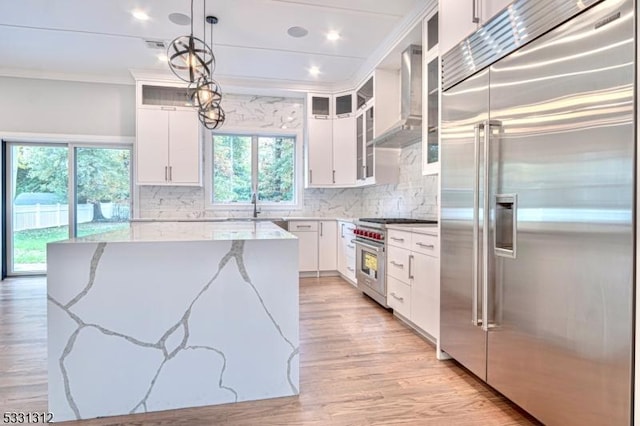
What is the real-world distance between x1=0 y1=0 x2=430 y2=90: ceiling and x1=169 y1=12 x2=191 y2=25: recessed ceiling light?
57 millimetres

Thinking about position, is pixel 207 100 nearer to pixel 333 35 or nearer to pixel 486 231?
pixel 333 35

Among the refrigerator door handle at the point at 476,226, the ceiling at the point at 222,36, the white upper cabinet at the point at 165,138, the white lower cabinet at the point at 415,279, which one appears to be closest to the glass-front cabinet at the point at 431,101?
the ceiling at the point at 222,36

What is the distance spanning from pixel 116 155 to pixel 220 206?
1.71m

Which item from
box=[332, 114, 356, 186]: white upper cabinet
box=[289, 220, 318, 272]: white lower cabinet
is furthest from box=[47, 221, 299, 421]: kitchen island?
box=[332, 114, 356, 186]: white upper cabinet

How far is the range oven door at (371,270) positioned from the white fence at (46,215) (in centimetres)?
410

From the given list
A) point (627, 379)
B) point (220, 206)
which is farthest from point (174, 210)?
point (627, 379)

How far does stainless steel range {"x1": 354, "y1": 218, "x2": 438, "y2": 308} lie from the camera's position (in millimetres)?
3727

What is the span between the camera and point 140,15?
11.6 feet

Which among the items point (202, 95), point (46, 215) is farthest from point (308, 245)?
point (46, 215)

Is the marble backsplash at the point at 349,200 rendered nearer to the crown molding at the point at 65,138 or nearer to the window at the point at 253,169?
the window at the point at 253,169

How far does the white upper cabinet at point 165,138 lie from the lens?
16.6 ft

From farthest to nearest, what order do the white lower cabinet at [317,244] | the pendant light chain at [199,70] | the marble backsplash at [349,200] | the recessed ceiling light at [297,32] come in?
the white lower cabinet at [317,244]
the marble backsplash at [349,200]
the recessed ceiling light at [297,32]
the pendant light chain at [199,70]

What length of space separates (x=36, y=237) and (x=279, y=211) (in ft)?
11.9

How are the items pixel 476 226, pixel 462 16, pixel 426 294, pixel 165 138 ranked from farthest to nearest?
pixel 165 138 < pixel 426 294 < pixel 462 16 < pixel 476 226
